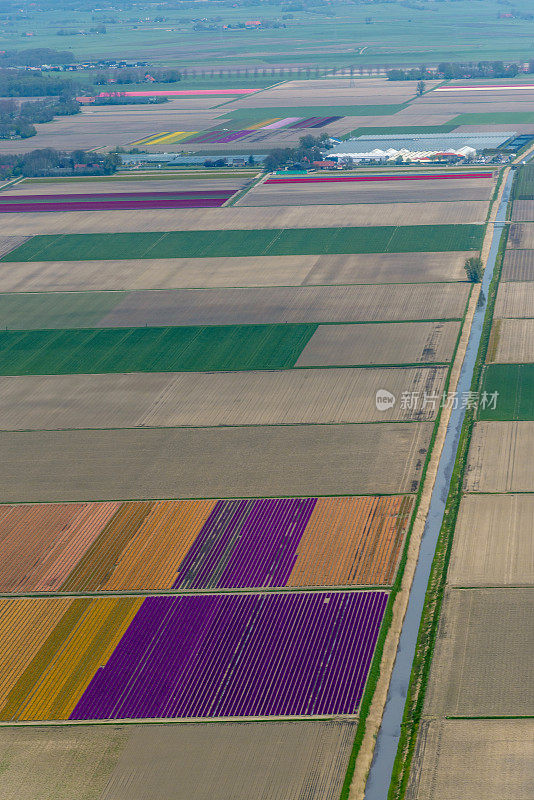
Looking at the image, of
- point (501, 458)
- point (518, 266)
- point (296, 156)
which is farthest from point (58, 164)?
point (501, 458)

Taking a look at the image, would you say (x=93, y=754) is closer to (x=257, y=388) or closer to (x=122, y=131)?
(x=257, y=388)

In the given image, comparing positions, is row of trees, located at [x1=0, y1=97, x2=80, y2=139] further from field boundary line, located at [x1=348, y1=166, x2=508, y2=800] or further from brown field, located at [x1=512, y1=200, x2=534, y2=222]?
field boundary line, located at [x1=348, y1=166, x2=508, y2=800]

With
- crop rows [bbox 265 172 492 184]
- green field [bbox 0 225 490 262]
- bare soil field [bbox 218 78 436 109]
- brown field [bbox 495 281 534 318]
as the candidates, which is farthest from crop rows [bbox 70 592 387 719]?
bare soil field [bbox 218 78 436 109]

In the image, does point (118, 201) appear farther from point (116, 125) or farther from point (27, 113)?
point (27, 113)

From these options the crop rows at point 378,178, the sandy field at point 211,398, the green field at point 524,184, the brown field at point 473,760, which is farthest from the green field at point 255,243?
the brown field at point 473,760

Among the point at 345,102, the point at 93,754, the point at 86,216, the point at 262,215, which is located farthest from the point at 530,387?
the point at 345,102

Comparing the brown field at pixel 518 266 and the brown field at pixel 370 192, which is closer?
the brown field at pixel 518 266

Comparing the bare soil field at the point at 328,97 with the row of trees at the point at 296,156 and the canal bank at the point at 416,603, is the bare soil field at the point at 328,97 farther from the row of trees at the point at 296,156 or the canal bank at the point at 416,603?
the canal bank at the point at 416,603
